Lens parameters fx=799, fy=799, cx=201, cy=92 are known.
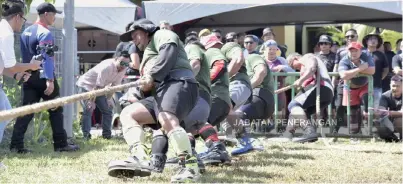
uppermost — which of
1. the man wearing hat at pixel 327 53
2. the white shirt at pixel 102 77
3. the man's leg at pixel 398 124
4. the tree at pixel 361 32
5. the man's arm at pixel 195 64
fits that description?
the tree at pixel 361 32

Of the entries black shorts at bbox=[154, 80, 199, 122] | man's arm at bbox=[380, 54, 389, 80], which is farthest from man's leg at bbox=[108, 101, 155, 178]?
man's arm at bbox=[380, 54, 389, 80]

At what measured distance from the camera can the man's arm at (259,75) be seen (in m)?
9.69

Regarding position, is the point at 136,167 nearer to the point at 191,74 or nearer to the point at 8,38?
the point at 191,74

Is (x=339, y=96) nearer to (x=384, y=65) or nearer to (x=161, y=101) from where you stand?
(x=384, y=65)

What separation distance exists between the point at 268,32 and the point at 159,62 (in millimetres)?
6943

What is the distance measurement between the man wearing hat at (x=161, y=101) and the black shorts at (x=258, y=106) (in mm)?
2861

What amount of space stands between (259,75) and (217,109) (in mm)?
1546

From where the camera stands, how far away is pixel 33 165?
7.80 meters

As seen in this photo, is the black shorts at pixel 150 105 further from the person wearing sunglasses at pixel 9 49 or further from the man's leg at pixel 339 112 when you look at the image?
the man's leg at pixel 339 112

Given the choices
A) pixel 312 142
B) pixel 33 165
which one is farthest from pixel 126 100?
pixel 33 165

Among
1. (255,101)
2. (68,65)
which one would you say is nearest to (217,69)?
(255,101)

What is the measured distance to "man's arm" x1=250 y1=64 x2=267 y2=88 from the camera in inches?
381

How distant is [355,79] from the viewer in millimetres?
12312

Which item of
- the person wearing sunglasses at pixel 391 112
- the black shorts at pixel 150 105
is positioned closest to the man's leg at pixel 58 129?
the black shorts at pixel 150 105
